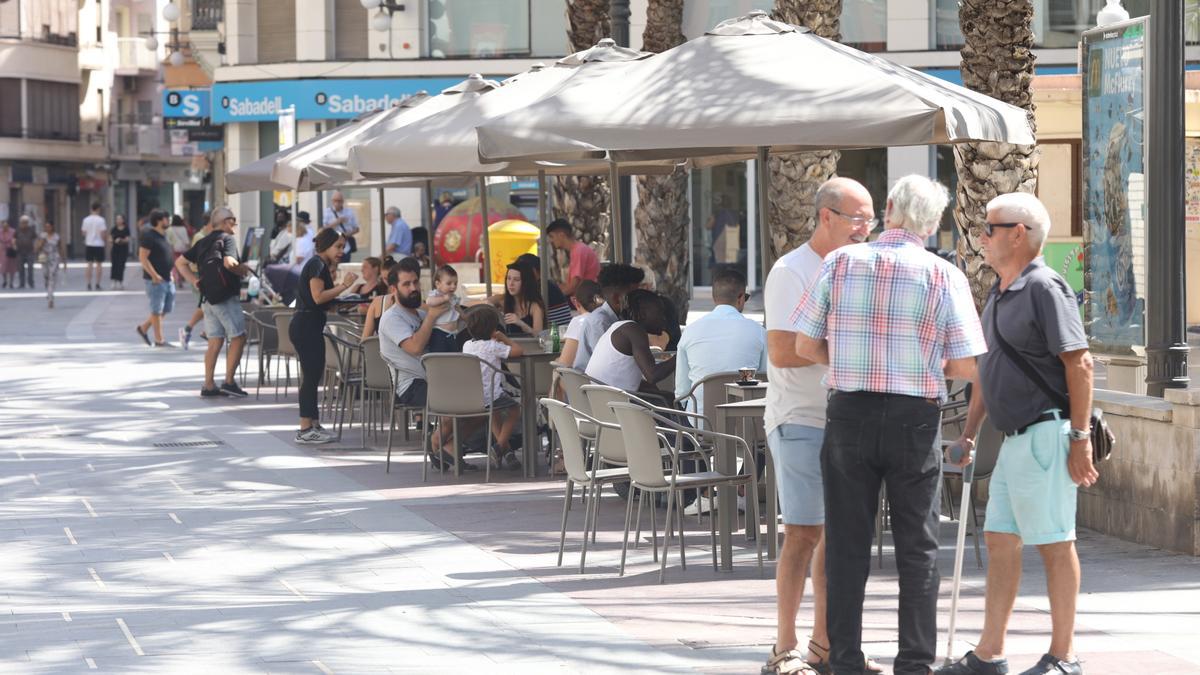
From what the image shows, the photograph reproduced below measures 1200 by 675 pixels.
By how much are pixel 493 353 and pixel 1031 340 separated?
6.14 m

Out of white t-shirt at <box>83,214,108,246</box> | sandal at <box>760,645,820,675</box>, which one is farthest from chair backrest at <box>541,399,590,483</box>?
white t-shirt at <box>83,214,108,246</box>

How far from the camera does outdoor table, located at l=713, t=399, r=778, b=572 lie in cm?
854

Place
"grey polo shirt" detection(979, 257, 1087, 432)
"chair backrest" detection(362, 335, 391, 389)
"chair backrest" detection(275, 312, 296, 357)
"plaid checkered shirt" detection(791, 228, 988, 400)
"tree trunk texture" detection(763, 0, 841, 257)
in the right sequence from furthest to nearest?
"chair backrest" detection(275, 312, 296, 357) → "tree trunk texture" detection(763, 0, 841, 257) → "chair backrest" detection(362, 335, 391, 389) → "grey polo shirt" detection(979, 257, 1087, 432) → "plaid checkered shirt" detection(791, 228, 988, 400)

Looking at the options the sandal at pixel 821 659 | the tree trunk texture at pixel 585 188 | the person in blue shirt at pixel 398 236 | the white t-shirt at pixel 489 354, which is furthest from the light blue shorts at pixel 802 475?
the person in blue shirt at pixel 398 236

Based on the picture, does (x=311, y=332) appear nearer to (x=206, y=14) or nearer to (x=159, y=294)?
(x=159, y=294)

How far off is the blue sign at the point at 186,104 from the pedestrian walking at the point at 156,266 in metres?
16.4

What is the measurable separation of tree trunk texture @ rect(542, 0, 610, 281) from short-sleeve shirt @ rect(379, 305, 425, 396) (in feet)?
19.1

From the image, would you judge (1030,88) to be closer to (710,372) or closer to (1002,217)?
(710,372)

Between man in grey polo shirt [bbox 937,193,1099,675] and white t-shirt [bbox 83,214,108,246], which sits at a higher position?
white t-shirt [bbox 83,214,108,246]

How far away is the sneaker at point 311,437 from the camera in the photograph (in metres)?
14.0

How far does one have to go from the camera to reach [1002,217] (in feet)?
20.6

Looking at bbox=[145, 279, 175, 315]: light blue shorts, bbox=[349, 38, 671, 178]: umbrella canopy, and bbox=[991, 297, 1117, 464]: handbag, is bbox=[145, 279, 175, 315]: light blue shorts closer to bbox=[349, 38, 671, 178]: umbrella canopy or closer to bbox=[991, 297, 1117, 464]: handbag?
bbox=[349, 38, 671, 178]: umbrella canopy

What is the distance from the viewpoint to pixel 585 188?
18.9 meters

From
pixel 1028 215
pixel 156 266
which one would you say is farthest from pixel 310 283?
pixel 156 266
